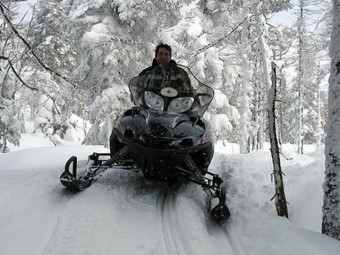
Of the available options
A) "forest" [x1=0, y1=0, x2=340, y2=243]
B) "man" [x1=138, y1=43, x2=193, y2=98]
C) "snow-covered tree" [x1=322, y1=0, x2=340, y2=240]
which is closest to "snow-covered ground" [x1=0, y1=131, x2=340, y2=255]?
"snow-covered tree" [x1=322, y1=0, x2=340, y2=240]

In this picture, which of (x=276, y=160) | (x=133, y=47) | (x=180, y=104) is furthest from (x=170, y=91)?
(x=133, y=47)

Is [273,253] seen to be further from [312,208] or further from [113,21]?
[113,21]

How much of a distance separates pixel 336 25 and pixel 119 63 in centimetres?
1016

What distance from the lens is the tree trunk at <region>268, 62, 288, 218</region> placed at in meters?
4.14

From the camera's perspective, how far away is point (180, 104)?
494 cm

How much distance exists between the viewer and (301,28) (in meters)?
21.7

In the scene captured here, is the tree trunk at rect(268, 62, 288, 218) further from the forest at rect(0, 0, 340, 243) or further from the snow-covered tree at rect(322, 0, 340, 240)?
the forest at rect(0, 0, 340, 243)

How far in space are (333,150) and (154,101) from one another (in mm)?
2274

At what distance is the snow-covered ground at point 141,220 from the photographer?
9.93ft

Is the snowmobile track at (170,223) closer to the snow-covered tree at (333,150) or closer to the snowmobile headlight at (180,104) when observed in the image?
the snowmobile headlight at (180,104)

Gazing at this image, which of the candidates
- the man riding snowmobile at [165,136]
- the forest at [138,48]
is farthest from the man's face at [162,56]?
the forest at [138,48]

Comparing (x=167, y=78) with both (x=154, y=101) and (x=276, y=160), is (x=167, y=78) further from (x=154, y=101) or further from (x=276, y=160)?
(x=276, y=160)

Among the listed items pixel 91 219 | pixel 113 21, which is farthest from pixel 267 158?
pixel 113 21

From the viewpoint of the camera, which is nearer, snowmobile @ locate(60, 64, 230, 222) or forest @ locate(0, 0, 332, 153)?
snowmobile @ locate(60, 64, 230, 222)
